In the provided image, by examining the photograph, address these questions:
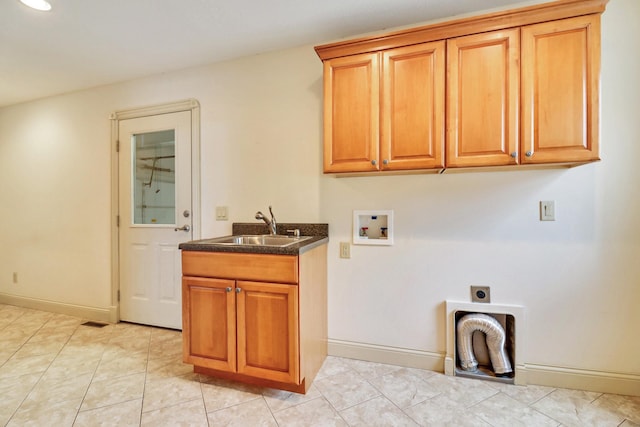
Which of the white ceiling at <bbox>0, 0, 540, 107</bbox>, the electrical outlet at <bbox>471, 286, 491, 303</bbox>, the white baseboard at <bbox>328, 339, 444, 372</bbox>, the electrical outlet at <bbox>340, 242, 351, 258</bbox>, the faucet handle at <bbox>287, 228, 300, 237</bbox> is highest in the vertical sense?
the white ceiling at <bbox>0, 0, 540, 107</bbox>

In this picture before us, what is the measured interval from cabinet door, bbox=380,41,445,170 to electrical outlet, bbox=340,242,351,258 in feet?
2.22

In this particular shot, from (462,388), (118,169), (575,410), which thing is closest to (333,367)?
(462,388)

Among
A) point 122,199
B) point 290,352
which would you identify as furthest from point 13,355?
point 290,352

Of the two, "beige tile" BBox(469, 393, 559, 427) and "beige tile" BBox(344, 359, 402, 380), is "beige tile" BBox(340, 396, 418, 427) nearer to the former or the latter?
"beige tile" BBox(344, 359, 402, 380)

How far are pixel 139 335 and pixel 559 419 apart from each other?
9.89 ft

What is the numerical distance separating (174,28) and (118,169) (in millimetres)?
1550

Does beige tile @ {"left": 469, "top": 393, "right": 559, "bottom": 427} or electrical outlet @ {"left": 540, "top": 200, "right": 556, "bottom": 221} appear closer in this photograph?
beige tile @ {"left": 469, "top": 393, "right": 559, "bottom": 427}

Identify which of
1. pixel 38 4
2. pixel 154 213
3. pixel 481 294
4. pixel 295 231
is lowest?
pixel 481 294

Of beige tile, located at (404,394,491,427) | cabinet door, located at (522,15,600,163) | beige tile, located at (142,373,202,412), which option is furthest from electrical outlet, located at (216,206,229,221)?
cabinet door, located at (522,15,600,163)

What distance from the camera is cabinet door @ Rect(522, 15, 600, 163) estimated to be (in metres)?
1.41

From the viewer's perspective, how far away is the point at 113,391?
5.46ft

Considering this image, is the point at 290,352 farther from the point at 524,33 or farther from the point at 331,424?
the point at 524,33

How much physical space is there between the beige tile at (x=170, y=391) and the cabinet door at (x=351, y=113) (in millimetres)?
1576

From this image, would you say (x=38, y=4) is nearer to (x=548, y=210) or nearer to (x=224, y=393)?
(x=224, y=393)
